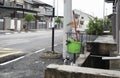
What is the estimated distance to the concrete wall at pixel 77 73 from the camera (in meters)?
4.94

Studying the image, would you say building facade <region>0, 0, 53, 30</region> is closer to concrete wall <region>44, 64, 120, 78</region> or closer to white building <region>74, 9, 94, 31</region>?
white building <region>74, 9, 94, 31</region>

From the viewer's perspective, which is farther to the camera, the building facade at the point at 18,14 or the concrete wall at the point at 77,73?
the building facade at the point at 18,14

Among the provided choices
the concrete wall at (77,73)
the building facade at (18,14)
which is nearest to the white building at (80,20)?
the concrete wall at (77,73)

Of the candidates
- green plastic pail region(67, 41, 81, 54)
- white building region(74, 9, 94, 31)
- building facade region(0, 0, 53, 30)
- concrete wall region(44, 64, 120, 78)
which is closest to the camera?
concrete wall region(44, 64, 120, 78)

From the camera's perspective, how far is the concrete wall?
4941 mm

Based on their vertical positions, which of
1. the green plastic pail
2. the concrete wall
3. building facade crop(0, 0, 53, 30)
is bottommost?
the concrete wall

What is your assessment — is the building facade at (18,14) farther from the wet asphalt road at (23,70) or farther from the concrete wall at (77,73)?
the concrete wall at (77,73)

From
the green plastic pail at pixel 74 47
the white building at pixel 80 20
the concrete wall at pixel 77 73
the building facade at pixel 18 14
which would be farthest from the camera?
the building facade at pixel 18 14

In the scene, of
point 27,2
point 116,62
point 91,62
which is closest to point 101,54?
point 91,62

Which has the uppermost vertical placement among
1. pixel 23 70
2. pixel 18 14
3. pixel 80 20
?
pixel 18 14

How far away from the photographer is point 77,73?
5.16 meters

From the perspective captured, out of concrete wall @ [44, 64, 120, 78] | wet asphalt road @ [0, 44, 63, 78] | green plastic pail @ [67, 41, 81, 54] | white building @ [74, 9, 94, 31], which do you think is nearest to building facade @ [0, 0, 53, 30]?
white building @ [74, 9, 94, 31]

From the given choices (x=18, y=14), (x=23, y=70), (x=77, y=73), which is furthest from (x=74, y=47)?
(x=18, y=14)

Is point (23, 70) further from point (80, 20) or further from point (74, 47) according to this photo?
point (80, 20)
